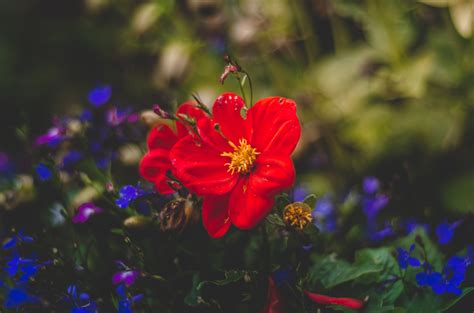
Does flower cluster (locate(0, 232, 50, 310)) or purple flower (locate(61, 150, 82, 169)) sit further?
purple flower (locate(61, 150, 82, 169))

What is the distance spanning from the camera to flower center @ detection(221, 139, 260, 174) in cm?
68

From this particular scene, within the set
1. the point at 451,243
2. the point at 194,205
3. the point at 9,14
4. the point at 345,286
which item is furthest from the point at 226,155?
the point at 9,14

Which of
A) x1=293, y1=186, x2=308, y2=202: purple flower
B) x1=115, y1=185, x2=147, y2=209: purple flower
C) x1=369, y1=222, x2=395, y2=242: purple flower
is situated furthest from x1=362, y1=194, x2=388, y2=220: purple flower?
x1=115, y1=185, x2=147, y2=209: purple flower

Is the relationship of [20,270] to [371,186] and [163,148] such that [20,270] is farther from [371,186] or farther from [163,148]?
[371,186]

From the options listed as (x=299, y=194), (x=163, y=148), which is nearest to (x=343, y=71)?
(x=299, y=194)

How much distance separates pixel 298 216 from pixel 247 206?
6cm

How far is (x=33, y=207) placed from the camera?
3.02ft

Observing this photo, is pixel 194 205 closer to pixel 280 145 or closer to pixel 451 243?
pixel 280 145

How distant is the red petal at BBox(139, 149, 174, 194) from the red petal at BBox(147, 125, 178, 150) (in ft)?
0.06

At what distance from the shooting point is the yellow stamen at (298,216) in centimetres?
64

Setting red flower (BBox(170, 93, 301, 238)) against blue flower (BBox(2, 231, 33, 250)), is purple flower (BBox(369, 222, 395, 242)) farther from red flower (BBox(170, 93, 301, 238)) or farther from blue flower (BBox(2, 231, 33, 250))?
blue flower (BBox(2, 231, 33, 250))

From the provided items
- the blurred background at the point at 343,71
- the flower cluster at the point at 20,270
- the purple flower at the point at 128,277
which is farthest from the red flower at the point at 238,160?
the blurred background at the point at 343,71

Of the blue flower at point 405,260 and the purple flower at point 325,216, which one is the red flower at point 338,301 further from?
the purple flower at point 325,216

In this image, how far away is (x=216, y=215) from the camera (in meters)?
0.67
